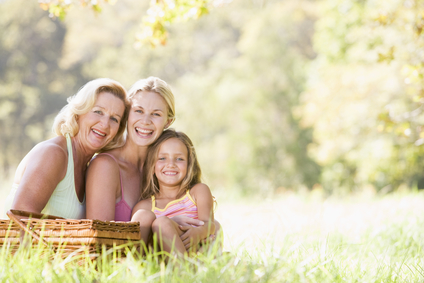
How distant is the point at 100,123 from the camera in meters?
3.02

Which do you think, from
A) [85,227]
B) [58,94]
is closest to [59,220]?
[85,227]

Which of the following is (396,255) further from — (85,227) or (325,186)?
(325,186)

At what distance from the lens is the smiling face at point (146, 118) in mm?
3162

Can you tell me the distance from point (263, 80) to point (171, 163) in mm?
12898

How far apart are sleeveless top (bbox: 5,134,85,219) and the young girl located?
0.39 m

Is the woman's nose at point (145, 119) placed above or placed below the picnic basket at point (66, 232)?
above

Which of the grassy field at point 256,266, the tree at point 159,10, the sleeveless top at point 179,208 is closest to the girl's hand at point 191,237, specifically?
the grassy field at point 256,266

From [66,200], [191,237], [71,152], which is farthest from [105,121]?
[191,237]

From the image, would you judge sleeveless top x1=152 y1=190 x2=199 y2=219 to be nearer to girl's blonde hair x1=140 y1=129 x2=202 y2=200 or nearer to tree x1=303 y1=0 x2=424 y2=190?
girl's blonde hair x1=140 y1=129 x2=202 y2=200

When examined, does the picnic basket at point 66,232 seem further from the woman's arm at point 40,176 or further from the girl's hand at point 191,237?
the girl's hand at point 191,237

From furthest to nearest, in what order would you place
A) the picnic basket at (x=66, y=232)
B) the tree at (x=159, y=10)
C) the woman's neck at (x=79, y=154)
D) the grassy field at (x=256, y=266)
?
the tree at (x=159, y=10), the woman's neck at (x=79, y=154), the picnic basket at (x=66, y=232), the grassy field at (x=256, y=266)

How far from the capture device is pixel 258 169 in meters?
15.1

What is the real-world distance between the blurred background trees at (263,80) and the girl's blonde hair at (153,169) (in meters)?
1.81

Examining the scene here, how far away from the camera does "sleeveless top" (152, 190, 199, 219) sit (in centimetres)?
305
